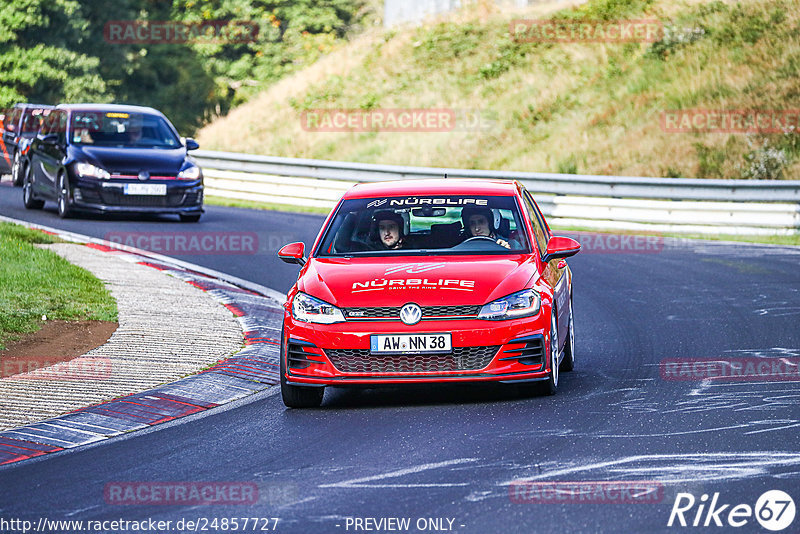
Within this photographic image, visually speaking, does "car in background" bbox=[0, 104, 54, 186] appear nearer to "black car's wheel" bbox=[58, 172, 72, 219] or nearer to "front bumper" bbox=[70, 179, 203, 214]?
"black car's wheel" bbox=[58, 172, 72, 219]

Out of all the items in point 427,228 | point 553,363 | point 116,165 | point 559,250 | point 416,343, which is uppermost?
point 116,165

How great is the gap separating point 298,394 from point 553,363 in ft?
5.87

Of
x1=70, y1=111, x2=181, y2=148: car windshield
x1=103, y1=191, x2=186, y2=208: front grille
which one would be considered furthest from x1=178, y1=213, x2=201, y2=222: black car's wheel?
x1=70, y1=111, x2=181, y2=148: car windshield

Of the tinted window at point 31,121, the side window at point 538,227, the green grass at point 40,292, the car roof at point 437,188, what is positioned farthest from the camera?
the tinted window at point 31,121

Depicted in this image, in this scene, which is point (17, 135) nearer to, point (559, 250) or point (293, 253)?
point (293, 253)

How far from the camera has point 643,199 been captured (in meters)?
24.2

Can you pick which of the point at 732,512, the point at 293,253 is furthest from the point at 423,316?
the point at 732,512

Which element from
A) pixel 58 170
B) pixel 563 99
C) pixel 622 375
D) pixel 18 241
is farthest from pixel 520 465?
pixel 563 99

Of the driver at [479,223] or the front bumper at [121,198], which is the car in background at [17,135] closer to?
the front bumper at [121,198]

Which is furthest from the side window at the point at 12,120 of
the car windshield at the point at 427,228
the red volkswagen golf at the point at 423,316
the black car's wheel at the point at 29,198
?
the red volkswagen golf at the point at 423,316

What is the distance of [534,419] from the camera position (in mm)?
8781

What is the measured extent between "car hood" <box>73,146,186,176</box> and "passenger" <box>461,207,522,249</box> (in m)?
11.9

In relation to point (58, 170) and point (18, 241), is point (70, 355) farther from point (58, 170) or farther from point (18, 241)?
point (58, 170)

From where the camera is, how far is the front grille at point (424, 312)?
9.20m
